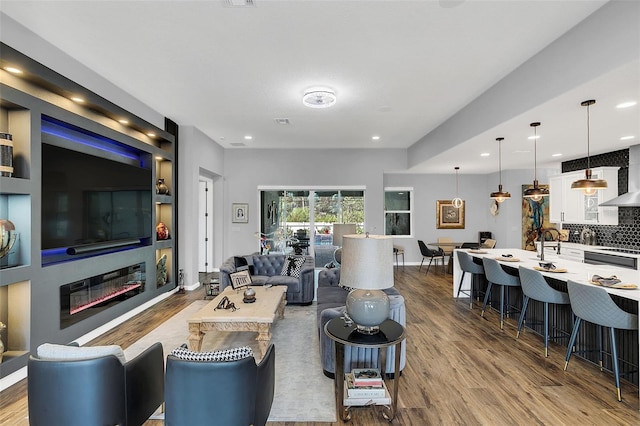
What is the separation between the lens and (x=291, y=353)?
3521 millimetres

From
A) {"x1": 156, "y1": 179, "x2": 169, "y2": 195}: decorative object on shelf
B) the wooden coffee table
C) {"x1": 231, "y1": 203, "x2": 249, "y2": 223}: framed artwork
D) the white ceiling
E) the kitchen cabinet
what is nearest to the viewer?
the white ceiling

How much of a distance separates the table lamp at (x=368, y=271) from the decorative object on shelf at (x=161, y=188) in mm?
4644

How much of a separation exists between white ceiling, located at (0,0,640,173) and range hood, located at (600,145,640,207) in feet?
2.22

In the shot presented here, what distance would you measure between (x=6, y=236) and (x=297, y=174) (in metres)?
6.07

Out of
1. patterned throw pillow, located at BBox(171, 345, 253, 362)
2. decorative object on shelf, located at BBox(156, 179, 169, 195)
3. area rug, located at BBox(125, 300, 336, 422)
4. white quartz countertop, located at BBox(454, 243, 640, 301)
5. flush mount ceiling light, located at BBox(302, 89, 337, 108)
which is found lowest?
area rug, located at BBox(125, 300, 336, 422)

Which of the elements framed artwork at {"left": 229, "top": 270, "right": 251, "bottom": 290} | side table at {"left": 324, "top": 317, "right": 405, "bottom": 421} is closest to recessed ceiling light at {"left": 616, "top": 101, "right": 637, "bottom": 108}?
side table at {"left": 324, "top": 317, "right": 405, "bottom": 421}

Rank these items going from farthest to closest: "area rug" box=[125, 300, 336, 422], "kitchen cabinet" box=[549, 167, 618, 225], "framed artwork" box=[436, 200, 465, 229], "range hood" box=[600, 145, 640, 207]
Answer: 1. "framed artwork" box=[436, 200, 465, 229]
2. "kitchen cabinet" box=[549, 167, 618, 225]
3. "range hood" box=[600, 145, 640, 207]
4. "area rug" box=[125, 300, 336, 422]

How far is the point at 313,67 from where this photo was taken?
3676mm

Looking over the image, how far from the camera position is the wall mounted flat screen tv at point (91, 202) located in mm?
3395

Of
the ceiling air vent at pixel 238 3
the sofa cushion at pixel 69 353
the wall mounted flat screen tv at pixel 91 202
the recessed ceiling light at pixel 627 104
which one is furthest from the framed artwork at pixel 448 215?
the sofa cushion at pixel 69 353

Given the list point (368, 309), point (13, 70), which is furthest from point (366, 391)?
point (13, 70)

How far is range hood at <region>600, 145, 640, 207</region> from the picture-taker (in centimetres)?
552

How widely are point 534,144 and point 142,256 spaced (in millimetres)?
6797

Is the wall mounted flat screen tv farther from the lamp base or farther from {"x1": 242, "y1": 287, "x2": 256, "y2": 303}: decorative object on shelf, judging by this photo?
the lamp base
